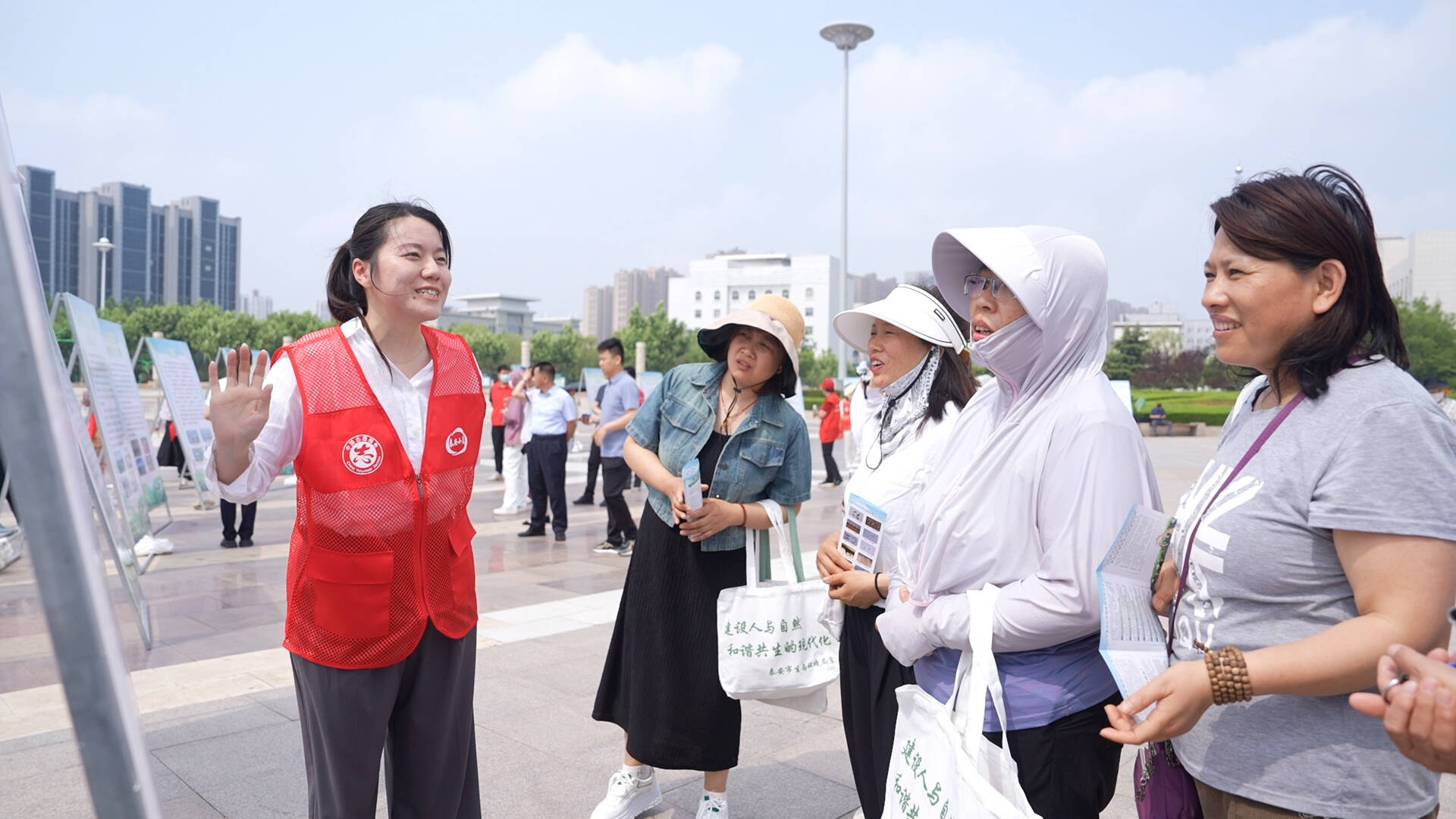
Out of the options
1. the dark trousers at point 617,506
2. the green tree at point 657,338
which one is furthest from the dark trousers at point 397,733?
the green tree at point 657,338

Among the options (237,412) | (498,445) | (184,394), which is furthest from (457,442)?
(498,445)

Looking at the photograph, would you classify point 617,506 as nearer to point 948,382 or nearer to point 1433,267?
point 948,382

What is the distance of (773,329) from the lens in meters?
3.11

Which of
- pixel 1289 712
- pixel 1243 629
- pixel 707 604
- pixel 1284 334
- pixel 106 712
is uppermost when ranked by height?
pixel 1284 334

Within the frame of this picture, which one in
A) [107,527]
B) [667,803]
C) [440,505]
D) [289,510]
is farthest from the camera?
[289,510]

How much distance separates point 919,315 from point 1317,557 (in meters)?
1.38

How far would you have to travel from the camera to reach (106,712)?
2.46ft

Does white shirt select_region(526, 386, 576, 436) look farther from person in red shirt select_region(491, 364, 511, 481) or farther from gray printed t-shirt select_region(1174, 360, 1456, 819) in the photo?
gray printed t-shirt select_region(1174, 360, 1456, 819)

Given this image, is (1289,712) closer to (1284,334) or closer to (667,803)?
(1284,334)

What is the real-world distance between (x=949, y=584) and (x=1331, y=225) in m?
0.95

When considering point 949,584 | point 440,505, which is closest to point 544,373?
point 440,505

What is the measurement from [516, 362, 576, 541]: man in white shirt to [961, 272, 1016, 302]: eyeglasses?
7.46 meters

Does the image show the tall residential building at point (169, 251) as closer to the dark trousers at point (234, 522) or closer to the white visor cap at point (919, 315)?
the dark trousers at point (234, 522)

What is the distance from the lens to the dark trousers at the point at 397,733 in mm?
2217
